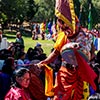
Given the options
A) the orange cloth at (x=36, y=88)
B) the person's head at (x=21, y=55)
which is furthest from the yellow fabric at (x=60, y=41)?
the person's head at (x=21, y=55)

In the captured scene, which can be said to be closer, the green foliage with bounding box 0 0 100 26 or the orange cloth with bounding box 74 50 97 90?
the orange cloth with bounding box 74 50 97 90

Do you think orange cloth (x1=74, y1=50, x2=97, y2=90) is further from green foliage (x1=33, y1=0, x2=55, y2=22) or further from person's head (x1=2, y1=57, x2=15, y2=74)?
green foliage (x1=33, y1=0, x2=55, y2=22)

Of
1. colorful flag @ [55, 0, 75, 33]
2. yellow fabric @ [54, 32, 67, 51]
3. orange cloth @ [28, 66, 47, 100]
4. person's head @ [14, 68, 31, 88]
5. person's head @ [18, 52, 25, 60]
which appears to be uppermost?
colorful flag @ [55, 0, 75, 33]

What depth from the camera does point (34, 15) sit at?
48344 mm

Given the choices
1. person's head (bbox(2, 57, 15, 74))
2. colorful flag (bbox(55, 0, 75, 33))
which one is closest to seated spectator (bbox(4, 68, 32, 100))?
colorful flag (bbox(55, 0, 75, 33))

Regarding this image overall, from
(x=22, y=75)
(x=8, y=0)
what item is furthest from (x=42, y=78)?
(x=8, y=0)

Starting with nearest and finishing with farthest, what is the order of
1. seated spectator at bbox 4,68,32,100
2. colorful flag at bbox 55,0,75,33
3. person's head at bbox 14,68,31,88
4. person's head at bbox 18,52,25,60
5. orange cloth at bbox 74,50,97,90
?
seated spectator at bbox 4,68,32,100 < person's head at bbox 14,68,31,88 < orange cloth at bbox 74,50,97,90 < colorful flag at bbox 55,0,75,33 < person's head at bbox 18,52,25,60

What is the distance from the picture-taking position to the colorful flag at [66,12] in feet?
21.9

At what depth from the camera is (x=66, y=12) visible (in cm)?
676

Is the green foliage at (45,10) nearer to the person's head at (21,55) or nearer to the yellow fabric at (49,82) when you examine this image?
the person's head at (21,55)

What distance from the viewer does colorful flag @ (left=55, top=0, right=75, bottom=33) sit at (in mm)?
6680

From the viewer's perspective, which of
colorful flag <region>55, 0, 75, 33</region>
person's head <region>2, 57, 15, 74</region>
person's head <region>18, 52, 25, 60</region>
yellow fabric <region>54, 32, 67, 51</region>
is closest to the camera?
yellow fabric <region>54, 32, 67, 51</region>

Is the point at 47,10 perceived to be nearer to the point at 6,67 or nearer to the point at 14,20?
the point at 14,20

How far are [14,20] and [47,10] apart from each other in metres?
3.86
